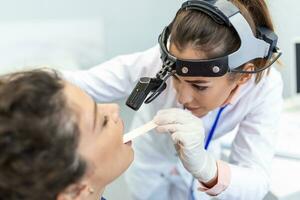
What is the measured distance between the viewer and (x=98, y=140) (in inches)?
33.7

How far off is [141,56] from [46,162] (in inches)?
27.0

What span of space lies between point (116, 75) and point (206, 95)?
0.35m

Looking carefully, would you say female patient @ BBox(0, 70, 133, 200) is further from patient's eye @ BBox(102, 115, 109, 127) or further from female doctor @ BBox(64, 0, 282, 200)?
female doctor @ BBox(64, 0, 282, 200)

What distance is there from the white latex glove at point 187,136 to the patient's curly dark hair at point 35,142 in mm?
344

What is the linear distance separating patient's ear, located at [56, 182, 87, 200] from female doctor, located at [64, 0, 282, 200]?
330 millimetres

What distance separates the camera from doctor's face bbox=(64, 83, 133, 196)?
82 centimetres

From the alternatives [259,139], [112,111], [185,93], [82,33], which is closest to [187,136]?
[185,93]

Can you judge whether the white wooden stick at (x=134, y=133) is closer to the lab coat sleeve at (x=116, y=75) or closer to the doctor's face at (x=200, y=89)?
the doctor's face at (x=200, y=89)

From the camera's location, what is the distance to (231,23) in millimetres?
1040

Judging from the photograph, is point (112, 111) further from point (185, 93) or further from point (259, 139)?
point (259, 139)

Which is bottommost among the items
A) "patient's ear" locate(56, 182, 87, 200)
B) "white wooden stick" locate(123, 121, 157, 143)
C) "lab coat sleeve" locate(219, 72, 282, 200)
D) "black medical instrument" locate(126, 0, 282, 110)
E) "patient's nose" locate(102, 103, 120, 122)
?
"lab coat sleeve" locate(219, 72, 282, 200)

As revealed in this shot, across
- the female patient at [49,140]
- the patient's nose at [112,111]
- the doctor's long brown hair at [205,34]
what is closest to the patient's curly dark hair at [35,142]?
the female patient at [49,140]

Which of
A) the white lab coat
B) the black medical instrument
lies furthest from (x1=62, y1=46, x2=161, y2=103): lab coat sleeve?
the black medical instrument

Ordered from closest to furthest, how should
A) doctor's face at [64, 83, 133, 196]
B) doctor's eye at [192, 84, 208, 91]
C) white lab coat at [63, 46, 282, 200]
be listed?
1. doctor's face at [64, 83, 133, 196]
2. doctor's eye at [192, 84, 208, 91]
3. white lab coat at [63, 46, 282, 200]
